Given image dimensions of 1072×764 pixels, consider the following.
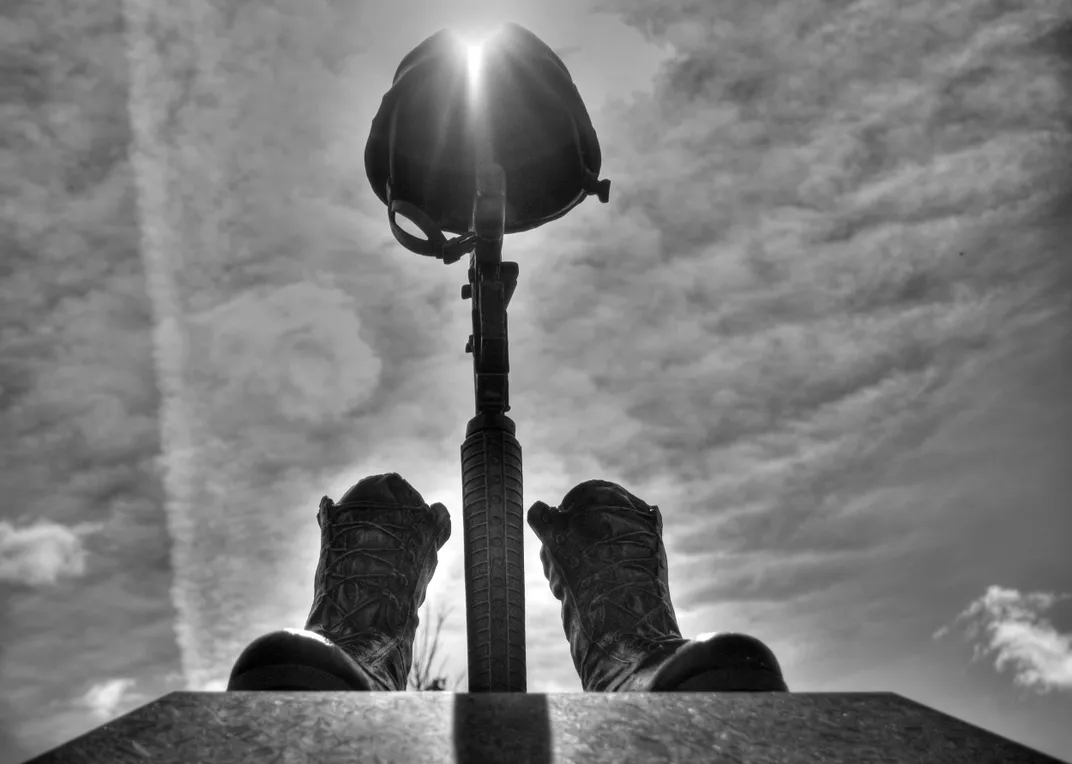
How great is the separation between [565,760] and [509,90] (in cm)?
152

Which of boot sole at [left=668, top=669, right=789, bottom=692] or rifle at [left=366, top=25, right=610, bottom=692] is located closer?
boot sole at [left=668, top=669, right=789, bottom=692]

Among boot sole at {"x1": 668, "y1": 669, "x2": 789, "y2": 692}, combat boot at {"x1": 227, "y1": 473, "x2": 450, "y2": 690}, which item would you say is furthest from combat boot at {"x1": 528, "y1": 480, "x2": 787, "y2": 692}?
combat boot at {"x1": 227, "y1": 473, "x2": 450, "y2": 690}

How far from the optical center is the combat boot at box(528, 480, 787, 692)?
6.51ft

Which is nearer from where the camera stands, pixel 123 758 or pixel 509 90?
pixel 123 758

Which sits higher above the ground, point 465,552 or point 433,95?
point 433,95

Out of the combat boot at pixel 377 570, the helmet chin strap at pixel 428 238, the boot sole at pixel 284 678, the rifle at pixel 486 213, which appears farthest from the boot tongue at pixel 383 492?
the boot sole at pixel 284 678

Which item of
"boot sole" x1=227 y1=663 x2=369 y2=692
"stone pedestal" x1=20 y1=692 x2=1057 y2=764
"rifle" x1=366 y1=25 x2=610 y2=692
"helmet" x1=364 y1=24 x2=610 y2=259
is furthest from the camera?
"helmet" x1=364 y1=24 x2=610 y2=259

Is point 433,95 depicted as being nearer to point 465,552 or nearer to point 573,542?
point 465,552

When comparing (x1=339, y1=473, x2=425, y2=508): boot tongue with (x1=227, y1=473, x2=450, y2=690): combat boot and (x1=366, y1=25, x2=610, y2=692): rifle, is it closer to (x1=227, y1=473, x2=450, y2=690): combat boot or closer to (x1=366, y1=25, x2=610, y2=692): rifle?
(x1=227, y1=473, x2=450, y2=690): combat boot

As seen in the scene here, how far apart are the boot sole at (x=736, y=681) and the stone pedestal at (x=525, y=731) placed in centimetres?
30

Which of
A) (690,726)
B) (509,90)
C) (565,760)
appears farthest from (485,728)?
(509,90)

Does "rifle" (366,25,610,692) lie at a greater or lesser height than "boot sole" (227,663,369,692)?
greater

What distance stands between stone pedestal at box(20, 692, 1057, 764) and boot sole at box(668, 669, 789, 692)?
0.30 meters

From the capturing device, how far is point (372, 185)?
2135 millimetres
